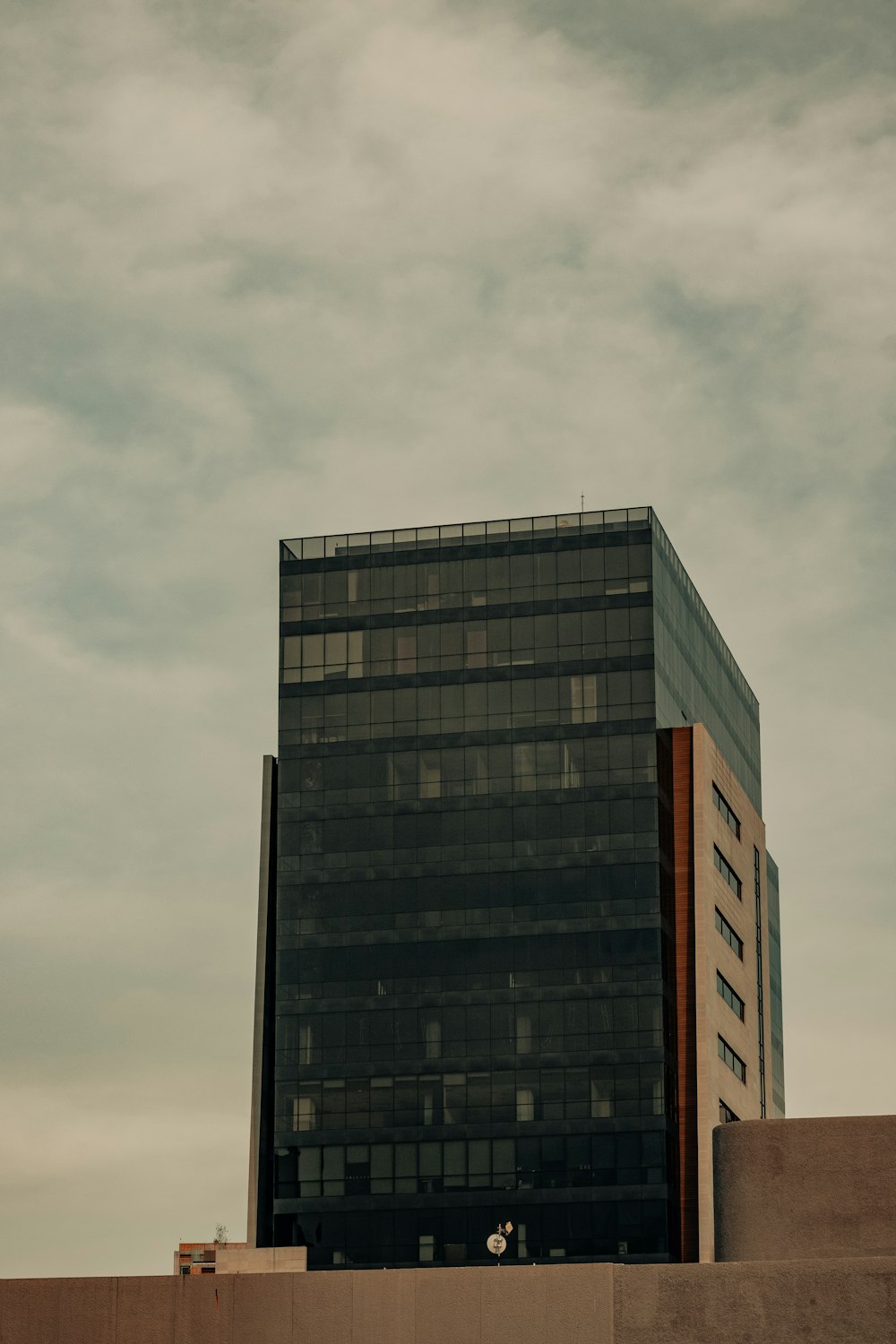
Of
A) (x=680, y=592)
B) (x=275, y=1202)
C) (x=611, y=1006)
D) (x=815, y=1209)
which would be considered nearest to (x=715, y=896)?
(x=611, y=1006)

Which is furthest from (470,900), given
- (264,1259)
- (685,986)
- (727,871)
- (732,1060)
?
(264,1259)

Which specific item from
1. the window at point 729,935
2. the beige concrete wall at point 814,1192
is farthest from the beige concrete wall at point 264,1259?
the beige concrete wall at point 814,1192

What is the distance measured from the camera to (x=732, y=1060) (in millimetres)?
168250

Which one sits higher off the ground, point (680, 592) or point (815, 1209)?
point (680, 592)

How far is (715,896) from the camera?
551 ft

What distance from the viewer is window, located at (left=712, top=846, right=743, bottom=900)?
561 feet

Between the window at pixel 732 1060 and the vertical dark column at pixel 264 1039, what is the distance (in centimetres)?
3485

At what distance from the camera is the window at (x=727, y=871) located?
561 ft

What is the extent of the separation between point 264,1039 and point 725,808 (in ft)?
139

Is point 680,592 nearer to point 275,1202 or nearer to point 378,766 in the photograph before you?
point 378,766

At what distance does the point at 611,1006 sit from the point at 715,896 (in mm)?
14457

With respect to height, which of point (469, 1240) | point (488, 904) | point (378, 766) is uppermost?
point (378, 766)

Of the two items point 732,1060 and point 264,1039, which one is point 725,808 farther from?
point 264,1039

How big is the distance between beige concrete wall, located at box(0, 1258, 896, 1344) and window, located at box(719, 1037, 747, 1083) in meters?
101
